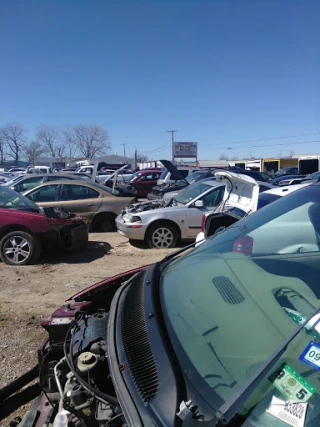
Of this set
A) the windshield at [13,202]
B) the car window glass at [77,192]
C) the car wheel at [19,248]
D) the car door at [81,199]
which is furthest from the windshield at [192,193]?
the car wheel at [19,248]

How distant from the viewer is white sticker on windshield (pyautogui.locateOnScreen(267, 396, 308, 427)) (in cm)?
106

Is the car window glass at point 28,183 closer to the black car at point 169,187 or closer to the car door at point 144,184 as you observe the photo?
the black car at point 169,187

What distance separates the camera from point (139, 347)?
5.05 feet

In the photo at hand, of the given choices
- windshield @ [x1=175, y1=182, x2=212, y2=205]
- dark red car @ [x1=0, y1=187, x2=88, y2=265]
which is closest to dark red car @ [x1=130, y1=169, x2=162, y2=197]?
windshield @ [x1=175, y1=182, x2=212, y2=205]

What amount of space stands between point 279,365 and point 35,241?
19.8ft

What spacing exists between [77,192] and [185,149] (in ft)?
149

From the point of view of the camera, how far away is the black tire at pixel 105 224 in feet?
32.9

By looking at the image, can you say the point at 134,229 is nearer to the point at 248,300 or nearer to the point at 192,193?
the point at 192,193

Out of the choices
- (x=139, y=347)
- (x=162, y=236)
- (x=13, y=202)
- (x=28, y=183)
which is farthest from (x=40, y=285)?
(x=28, y=183)

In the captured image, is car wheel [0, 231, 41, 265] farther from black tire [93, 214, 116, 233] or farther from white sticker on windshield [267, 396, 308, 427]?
white sticker on windshield [267, 396, 308, 427]

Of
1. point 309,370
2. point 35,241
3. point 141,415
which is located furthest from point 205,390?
point 35,241

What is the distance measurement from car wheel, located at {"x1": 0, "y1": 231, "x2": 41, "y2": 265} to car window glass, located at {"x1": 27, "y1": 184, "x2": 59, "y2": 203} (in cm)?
345

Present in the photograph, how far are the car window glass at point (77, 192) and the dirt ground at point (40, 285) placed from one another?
53.7 inches

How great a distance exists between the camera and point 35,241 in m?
6.55
